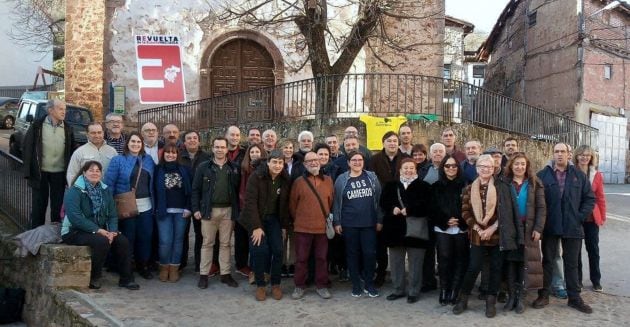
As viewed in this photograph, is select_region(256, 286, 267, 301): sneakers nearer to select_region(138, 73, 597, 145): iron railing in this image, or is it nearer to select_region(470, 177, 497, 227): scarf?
select_region(470, 177, 497, 227): scarf

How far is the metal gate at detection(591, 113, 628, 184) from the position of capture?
22703mm

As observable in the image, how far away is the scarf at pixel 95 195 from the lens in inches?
256

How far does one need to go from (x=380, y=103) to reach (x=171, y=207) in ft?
20.4

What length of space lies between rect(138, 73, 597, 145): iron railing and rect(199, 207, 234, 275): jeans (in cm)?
520

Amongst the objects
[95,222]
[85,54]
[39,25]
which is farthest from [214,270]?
[39,25]

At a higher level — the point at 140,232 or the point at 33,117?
the point at 33,117

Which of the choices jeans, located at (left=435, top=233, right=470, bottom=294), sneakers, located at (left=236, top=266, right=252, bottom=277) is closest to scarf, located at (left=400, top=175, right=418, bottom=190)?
jeans, located at (left=435, top=233, right=470, bottom=294)

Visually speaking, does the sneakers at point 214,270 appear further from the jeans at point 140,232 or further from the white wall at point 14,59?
the white wall at point 14,59

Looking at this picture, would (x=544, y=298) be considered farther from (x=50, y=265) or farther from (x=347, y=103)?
(x=347, y=103)

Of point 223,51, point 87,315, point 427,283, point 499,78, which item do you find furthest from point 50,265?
point 499,78

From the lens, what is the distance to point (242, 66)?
17859mm

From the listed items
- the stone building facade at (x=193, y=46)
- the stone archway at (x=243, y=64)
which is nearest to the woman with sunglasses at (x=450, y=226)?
the stone building facade at (x=193, y=46)

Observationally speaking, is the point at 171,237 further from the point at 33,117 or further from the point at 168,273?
the point at 33,117

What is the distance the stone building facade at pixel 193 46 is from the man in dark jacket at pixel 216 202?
1068 cm
